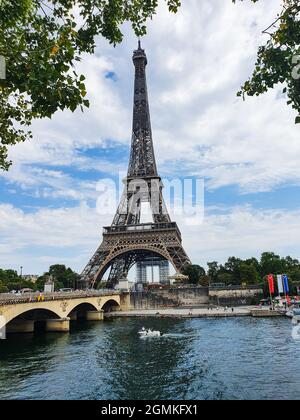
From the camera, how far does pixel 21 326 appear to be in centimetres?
4781

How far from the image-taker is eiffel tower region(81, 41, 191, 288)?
82062 millimetres

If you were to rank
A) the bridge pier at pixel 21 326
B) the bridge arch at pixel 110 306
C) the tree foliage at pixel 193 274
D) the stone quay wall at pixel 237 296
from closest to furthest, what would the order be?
the bridge pier at pixel 21 326, the bridge arch at pixel 110 306, the stone quay wall at pixel 237 296, the tree foliage at pixel 193 274

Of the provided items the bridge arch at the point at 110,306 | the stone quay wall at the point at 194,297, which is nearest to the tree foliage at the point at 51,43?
the bridge arch at the point at 110,306

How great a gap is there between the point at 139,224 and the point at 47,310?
46.5 m

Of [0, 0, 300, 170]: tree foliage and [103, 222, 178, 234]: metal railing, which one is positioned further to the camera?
[103, 222, 178, 234]: metal railing

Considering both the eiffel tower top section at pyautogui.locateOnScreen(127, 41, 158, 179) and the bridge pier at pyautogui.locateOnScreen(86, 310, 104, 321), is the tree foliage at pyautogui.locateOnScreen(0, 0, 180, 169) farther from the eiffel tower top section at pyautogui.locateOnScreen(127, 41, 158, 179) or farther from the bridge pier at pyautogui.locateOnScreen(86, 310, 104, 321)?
the eiffel tower top section at pyautogui.locateOnScreen(127, 41, 158, 179)

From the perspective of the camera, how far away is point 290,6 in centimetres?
890

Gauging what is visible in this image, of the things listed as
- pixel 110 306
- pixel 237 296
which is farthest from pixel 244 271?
pixel 110 306

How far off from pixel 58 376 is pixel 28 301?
15.7 metres

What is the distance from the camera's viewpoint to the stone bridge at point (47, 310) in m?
34.2

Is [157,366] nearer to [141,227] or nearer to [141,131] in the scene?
[141,227]

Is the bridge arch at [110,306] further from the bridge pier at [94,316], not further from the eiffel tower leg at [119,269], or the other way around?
the bridge pier at [94,316]

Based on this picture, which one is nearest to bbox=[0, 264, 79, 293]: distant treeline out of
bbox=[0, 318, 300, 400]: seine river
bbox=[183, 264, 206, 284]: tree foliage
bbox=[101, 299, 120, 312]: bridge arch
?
bbox=[101, 299, 120, 312]: bridge arch

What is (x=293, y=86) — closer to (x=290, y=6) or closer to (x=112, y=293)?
(x=290, y=6)
